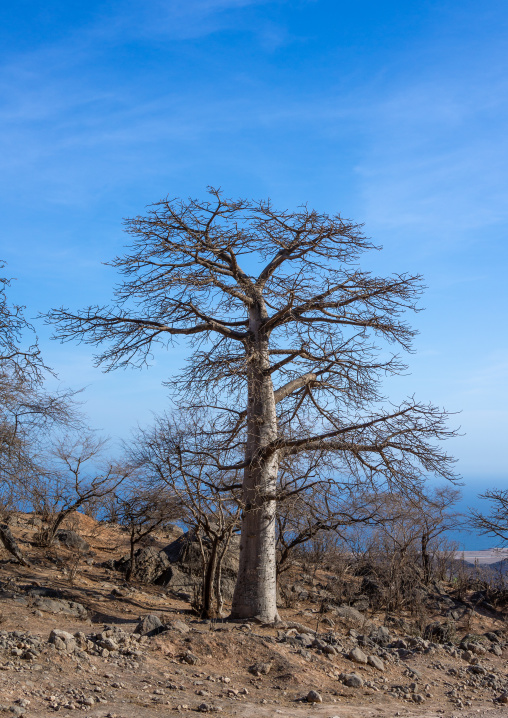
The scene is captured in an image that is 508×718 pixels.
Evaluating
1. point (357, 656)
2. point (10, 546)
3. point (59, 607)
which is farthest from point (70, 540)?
point (357, 656)

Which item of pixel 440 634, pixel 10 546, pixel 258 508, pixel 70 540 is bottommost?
pixel 440 634

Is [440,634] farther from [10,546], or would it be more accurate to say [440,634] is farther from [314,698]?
[10,546]

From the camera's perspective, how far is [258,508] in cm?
887

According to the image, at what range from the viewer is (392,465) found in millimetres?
8992

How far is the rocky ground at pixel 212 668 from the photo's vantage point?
5258 millimetres

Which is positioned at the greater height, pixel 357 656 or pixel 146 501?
pixel 146 501

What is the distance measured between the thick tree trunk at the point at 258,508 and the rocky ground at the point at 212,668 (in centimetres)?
39

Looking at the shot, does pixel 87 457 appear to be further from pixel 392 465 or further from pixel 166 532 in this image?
pixel 392 465

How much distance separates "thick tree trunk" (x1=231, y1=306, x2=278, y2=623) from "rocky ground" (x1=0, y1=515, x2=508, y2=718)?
1.26ft

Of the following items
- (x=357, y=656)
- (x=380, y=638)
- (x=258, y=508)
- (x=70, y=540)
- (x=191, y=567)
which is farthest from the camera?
(x=70, y=540)

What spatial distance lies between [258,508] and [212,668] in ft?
8.90

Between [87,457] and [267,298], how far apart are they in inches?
272

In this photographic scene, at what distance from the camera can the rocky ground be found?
526 centimetres

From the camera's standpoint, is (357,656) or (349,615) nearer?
(357,656)
